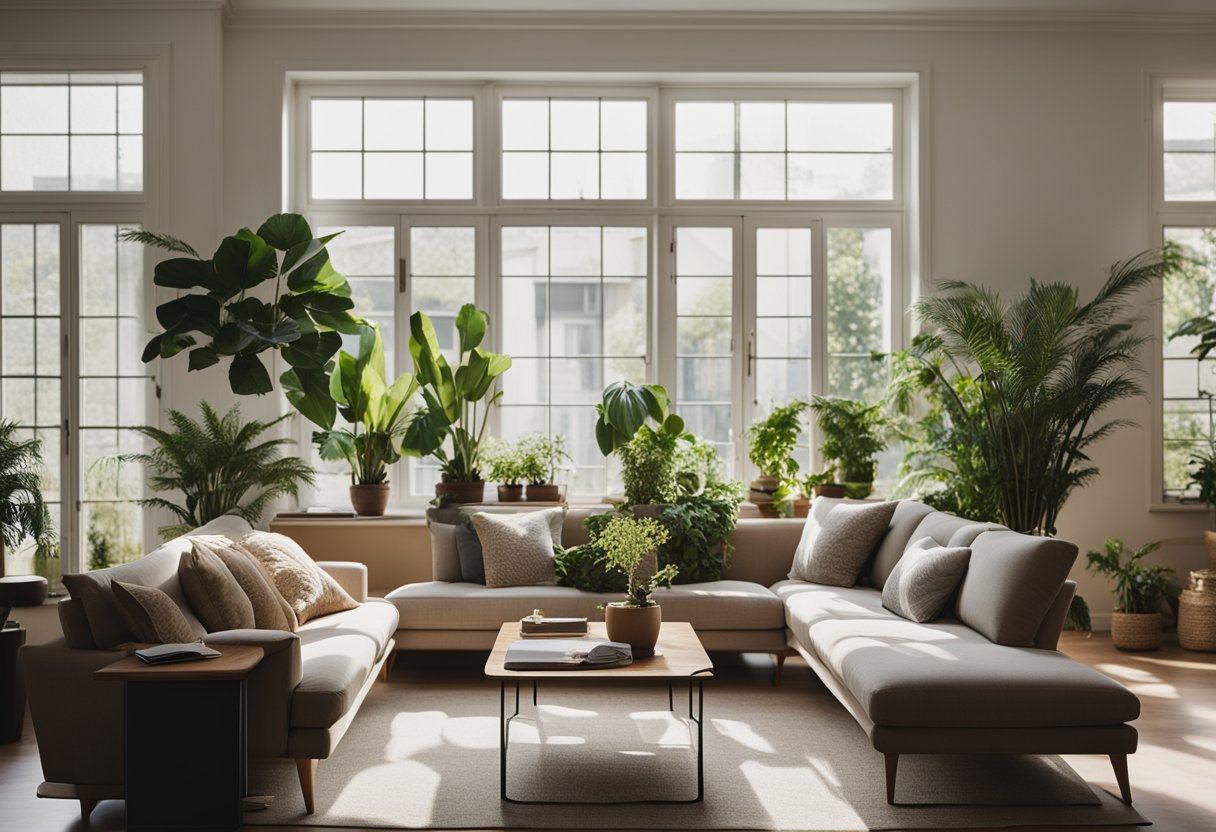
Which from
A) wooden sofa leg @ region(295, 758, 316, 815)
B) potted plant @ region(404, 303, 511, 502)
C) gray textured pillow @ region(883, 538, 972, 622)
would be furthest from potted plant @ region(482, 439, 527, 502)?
wooden sofa leg @ region(295, 758, 316, 815)

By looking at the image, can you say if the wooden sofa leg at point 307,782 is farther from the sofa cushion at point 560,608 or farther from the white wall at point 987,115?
the white wall at point 987,115

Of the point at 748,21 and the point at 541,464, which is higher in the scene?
the point at 748,21

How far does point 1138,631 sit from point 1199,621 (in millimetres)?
358

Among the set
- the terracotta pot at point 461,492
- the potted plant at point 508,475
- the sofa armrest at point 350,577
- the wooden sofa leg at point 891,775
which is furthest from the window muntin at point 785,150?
the wooden sofa leg at point 891,775

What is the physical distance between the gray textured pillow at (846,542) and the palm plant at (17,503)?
418 cm

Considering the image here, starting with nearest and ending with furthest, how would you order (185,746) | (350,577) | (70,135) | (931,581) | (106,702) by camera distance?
(185,746)
(106,702)
(931,581)
(350,577)
(70,135)

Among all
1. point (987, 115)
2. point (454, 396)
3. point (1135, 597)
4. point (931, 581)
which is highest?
point (987, 115)

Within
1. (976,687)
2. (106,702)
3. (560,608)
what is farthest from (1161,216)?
(106,702)

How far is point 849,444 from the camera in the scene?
6395 mm

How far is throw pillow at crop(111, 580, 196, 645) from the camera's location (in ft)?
11.6

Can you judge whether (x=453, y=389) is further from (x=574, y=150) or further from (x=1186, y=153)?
(x=1186, y=153)

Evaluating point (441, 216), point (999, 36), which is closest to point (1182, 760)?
point (999, 36)

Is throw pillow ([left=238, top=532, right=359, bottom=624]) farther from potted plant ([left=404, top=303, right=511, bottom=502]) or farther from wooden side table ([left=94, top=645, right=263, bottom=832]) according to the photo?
potted plant ([left=404, top=303, right=511, bottom=502])

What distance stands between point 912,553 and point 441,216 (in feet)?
12.4
